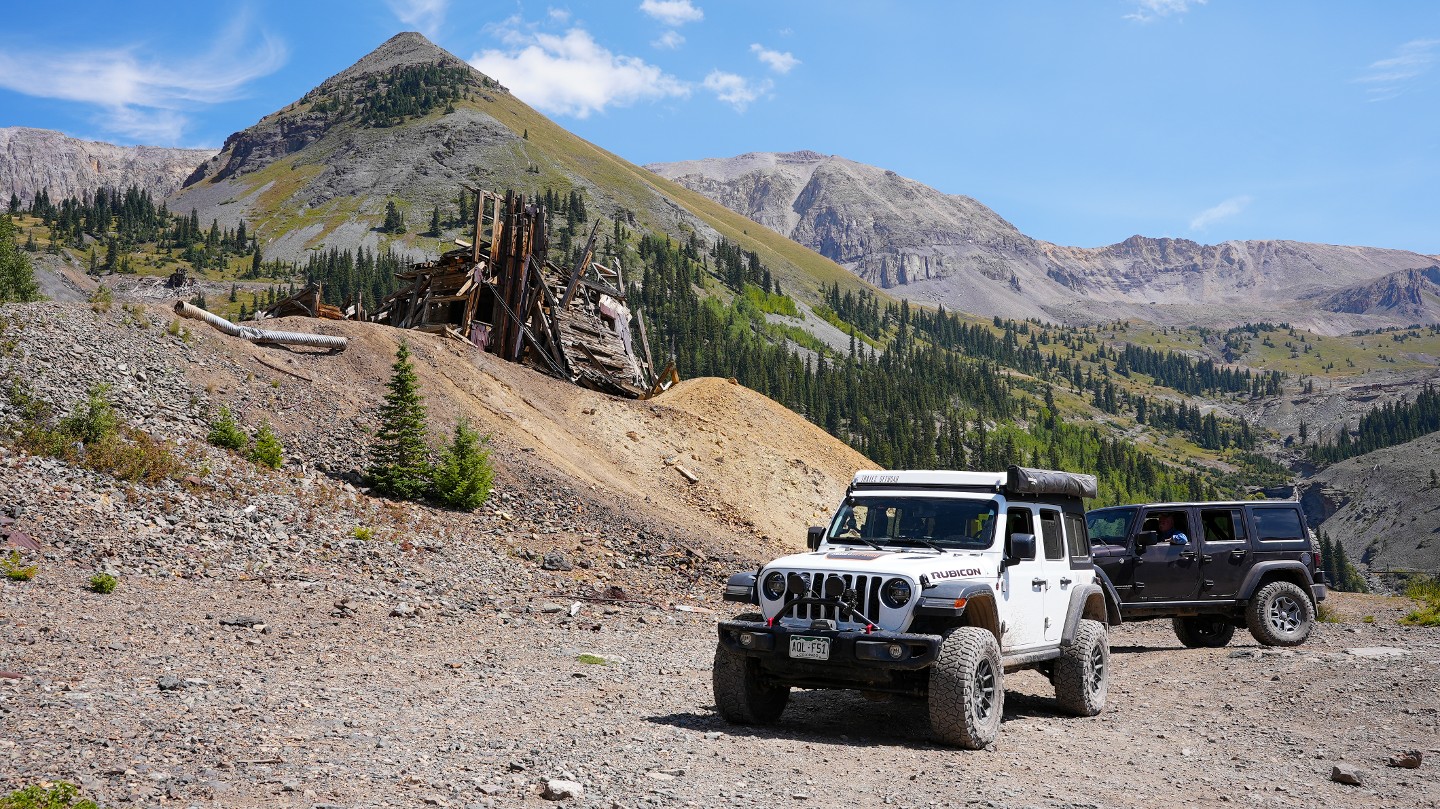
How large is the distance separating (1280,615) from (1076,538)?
7.64 m

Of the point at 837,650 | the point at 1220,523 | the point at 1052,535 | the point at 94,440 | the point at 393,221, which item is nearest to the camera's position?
the point at 837,650

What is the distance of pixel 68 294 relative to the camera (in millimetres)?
91688

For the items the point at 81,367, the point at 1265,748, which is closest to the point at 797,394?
the point at 81,367

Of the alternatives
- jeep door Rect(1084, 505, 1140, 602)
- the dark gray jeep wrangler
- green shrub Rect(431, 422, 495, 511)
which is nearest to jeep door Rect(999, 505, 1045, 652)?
jeep door Rect(1084, 505, 1140, 602)

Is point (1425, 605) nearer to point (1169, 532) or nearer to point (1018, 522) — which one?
point (1169, 532)

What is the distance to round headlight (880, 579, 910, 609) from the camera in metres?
8.27

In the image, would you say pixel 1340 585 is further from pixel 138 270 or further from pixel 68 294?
pixel 138 270

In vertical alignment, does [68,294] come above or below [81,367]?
above

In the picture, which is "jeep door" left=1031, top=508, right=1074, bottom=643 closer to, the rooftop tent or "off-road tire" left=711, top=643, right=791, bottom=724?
the rooftop tent

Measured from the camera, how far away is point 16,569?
12.3 meters

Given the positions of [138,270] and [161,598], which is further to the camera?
[138,270]

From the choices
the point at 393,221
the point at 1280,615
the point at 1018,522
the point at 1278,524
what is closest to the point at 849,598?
the point at 1018,522

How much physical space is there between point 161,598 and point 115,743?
7.05m

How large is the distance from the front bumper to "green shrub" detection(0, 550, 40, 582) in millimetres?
9669
